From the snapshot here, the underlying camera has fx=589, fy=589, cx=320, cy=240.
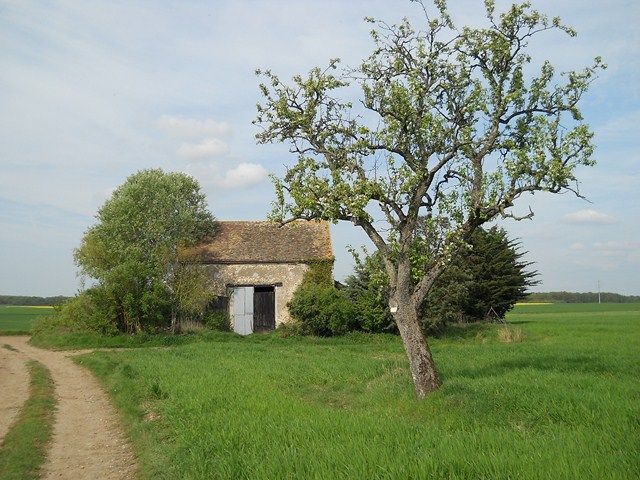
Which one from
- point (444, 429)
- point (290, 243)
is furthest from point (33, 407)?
point (290, 243)

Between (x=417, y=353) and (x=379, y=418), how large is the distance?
293cm

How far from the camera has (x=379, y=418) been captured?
Result: 33.3 feet

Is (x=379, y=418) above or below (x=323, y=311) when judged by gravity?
below

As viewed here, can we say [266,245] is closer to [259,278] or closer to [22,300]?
[259,278]

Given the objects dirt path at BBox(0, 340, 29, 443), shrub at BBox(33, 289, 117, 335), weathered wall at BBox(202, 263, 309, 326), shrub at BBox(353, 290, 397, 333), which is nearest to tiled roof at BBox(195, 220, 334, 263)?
weathered wall at BBox(202, 263, 309, 326)

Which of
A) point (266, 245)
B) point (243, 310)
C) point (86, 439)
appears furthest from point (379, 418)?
point (266, 245)

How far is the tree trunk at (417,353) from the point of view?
12.6 meters

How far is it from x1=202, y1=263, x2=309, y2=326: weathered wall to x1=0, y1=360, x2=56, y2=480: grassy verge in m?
20.1

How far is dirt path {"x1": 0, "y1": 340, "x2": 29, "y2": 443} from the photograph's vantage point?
13119 mm

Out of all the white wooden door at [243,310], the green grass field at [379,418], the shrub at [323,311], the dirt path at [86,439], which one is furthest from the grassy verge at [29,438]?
the white wooden door at [243,310]

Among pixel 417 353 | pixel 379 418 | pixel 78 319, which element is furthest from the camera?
pixel 78 319

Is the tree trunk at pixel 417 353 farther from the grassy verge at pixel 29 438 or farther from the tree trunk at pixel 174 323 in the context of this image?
the tree trunk at pixel 174 323

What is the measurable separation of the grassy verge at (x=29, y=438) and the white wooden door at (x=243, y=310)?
19.8 metres

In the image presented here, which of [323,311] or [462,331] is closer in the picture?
[323,311]
